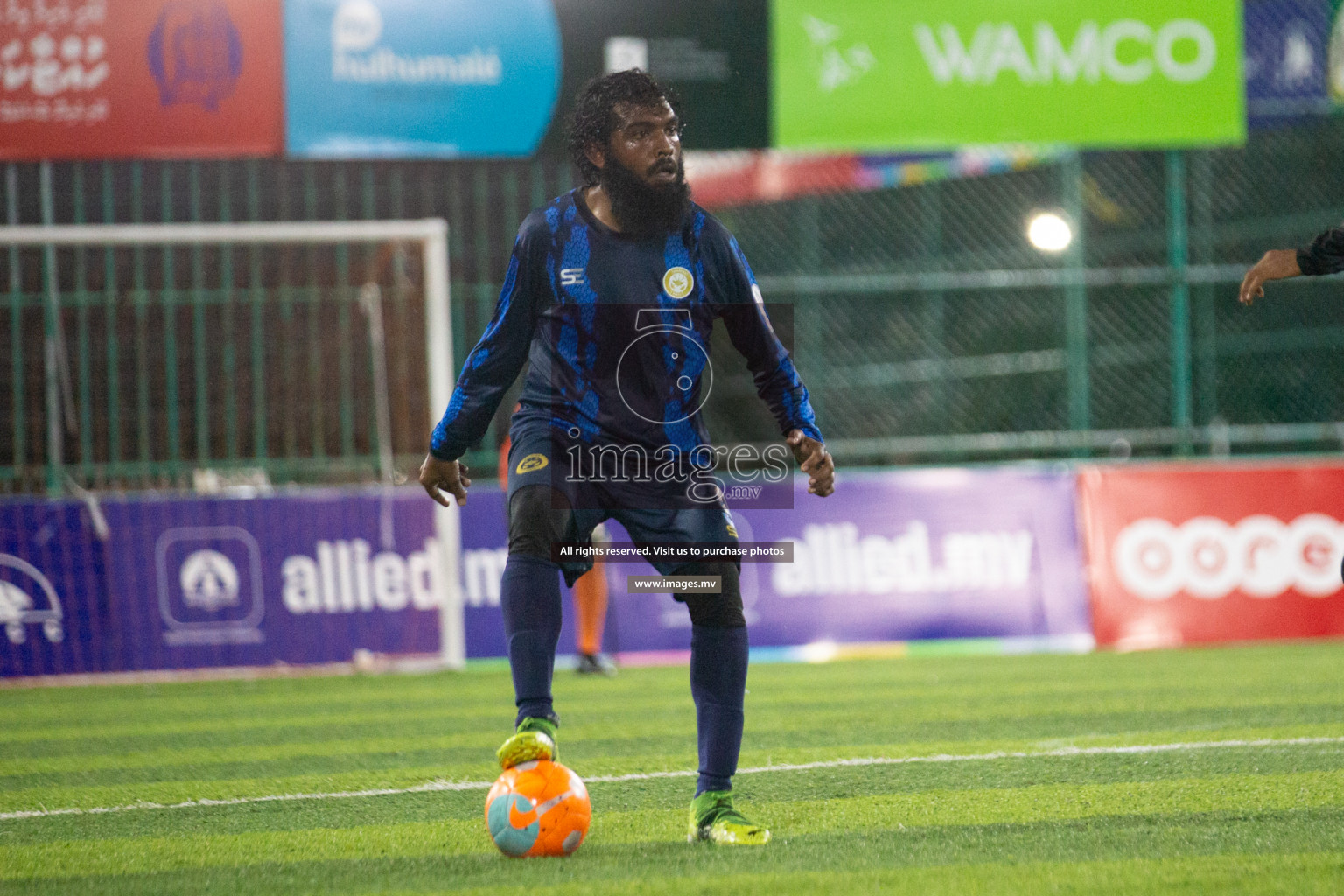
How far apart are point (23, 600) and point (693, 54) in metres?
6.08

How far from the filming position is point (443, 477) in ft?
14.5

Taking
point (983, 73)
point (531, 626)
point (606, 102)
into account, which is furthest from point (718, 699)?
point (983, 73)

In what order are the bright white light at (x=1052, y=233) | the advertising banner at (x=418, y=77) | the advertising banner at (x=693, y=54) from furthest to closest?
the bright white light at (x=1052, y=233) < the advertising banner at (x=693, y=54) < the advertising banner at (x=418, y=77)

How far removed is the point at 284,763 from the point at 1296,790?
363cm

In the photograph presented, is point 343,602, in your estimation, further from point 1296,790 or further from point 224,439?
point 1296,790

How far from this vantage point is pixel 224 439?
1382cm

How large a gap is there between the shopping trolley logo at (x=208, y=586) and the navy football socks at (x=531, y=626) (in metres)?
7.09

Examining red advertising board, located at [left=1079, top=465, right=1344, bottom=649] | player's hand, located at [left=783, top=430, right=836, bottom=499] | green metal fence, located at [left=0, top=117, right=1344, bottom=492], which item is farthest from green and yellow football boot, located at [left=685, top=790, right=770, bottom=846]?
red advertising board, located at [left=1079, top=465, right=1344, bottom=649]

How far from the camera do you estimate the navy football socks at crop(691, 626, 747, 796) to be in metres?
4.23

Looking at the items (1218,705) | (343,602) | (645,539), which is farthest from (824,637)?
(645,539)

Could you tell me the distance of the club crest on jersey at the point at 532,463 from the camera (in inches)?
167

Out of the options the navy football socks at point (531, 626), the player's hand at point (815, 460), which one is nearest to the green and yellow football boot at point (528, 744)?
the navy football socks at point (531, 626)

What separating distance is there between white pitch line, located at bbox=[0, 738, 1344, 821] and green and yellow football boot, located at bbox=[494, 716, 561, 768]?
152 centimetres

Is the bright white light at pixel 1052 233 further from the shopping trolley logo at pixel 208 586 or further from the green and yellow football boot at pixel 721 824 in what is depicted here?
the green and yellow football boot at pixel 721 824
